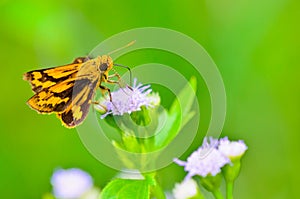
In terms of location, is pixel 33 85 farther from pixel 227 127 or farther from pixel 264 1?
pixel 264 1

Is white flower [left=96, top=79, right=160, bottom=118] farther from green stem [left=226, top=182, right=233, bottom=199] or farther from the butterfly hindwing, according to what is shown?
green stem [left=226, top=182, right=233, bottom=199]

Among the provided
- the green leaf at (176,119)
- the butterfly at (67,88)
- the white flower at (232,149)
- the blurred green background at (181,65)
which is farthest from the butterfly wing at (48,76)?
the blurred green background at (181,65)

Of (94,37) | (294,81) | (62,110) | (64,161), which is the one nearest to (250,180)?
(294,81)

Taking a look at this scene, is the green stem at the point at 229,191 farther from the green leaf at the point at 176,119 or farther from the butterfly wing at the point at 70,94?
the butterfly wing at the point at 70,94

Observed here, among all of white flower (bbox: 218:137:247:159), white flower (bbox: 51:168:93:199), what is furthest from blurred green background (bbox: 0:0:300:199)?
white flower (bbox: 218:137:247:159)

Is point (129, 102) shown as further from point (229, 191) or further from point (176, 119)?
point (229, 191)
